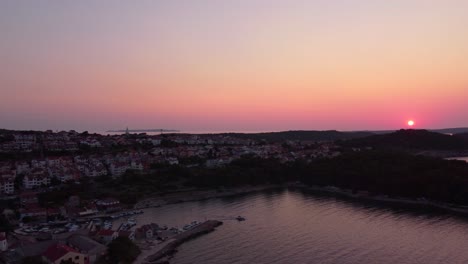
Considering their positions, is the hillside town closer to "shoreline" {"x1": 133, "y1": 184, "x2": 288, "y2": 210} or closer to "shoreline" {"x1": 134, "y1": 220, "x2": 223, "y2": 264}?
"shoreline" {"x1": 134, "y1": 220, "x2": 223, "y2": 264}

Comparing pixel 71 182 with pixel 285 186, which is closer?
pixel 71 182

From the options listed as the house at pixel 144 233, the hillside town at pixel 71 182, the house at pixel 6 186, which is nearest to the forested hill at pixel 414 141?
the hillside town at pixel 71 182

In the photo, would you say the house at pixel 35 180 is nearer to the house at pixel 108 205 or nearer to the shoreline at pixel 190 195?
the house at pixel 108 205

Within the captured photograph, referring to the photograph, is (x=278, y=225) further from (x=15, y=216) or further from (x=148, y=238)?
(x=15, y=216)

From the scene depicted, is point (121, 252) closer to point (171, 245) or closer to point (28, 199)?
point (171, 245)

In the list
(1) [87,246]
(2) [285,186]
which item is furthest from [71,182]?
(1) [87,246]

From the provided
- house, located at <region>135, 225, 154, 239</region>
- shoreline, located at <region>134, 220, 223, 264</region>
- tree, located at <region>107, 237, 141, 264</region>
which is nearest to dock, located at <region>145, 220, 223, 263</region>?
shoreline, located at <region>134, 220, 223, 264</region>
